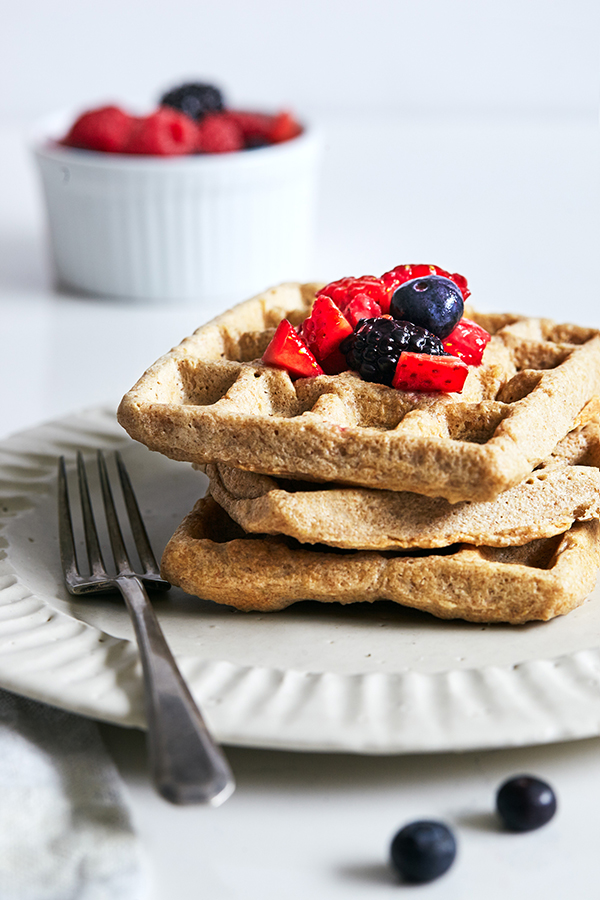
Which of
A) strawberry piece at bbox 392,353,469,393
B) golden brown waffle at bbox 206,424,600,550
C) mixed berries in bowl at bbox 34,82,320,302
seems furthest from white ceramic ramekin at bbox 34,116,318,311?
golden brown waffle at bbox 206,424,600,550

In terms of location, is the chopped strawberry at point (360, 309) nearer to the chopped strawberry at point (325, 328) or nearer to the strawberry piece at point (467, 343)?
the chopped strawberry at point (325, 328)

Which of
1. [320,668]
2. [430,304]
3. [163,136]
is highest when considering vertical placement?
[430,304]

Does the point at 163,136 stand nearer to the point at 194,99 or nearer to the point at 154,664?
the point at 194,99

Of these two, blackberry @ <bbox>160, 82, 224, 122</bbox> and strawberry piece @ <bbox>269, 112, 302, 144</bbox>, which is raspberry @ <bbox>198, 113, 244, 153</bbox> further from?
strawberry piece @ <bbox>269, 112, 302, 144</bbox>

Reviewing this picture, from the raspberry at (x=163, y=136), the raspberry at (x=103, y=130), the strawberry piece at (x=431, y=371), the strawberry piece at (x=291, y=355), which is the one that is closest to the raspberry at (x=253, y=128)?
the raspberry at (x=163, y=136)

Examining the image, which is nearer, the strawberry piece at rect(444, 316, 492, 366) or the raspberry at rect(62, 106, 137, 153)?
the strawberry piece at rect(444, 316, 492, 366)

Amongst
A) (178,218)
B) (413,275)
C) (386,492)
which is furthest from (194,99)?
(386,492)

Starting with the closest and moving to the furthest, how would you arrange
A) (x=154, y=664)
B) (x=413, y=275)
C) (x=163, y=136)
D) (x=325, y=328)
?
(x=154, y=664) → (x=325, y=328) → (x=413, y=275) → (x=163, y=136)
